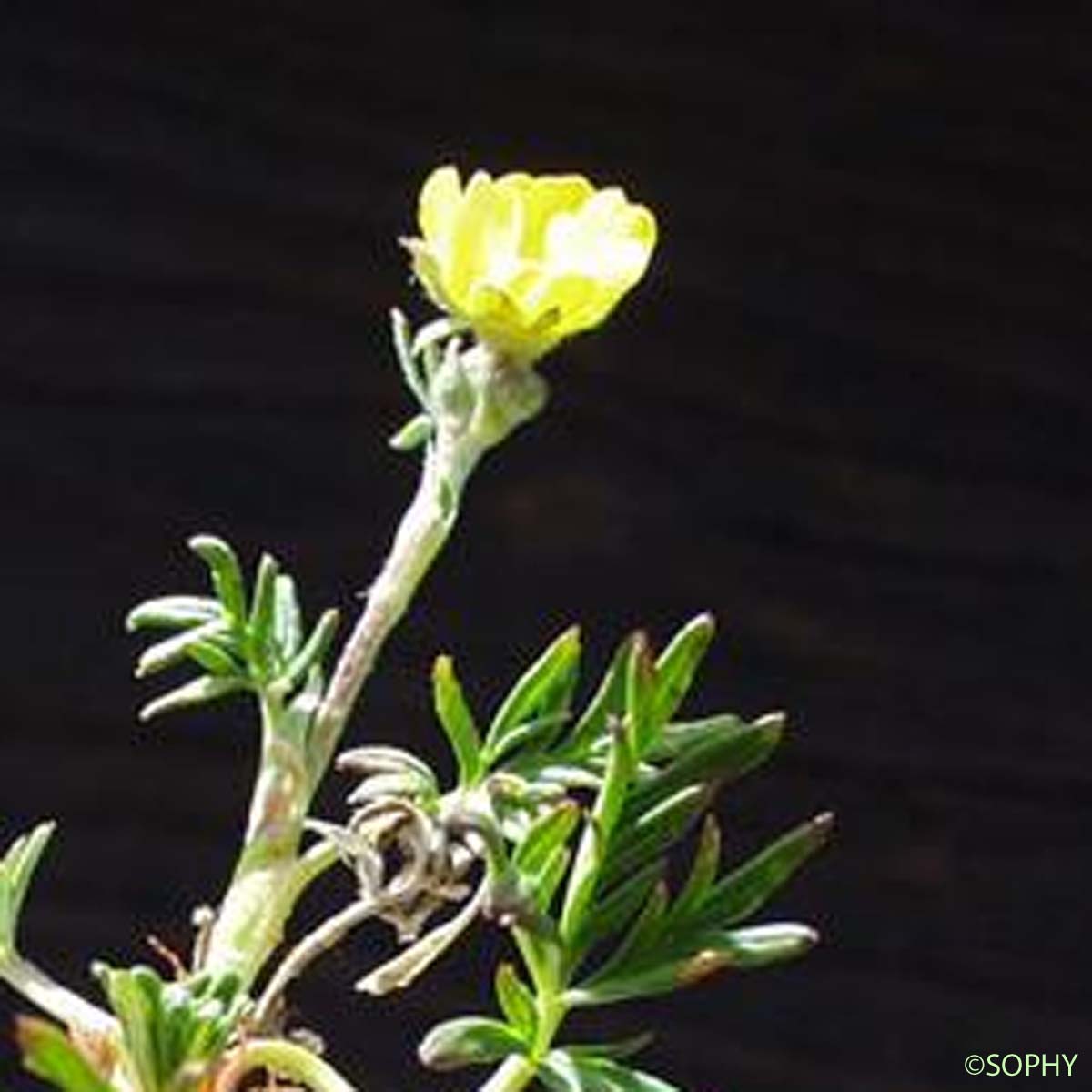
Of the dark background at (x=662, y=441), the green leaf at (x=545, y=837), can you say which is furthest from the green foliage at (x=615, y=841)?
the dark background at (x=662, y=441)

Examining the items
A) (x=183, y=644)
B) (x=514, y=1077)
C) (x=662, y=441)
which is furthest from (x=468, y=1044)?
(x=662, y=441)

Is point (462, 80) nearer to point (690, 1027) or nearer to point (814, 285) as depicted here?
point (814, 285)

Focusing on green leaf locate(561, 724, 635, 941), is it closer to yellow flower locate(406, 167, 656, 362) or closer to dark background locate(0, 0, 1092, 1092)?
yellow flower locate(406, 167, 656, 362)

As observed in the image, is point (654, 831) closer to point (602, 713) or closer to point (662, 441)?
point (602, 713)

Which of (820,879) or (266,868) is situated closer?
(266,868)

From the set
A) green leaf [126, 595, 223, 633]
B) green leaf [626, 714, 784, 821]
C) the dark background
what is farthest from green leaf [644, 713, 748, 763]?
the dark background

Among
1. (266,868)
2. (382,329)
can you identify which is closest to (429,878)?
(266,868)
